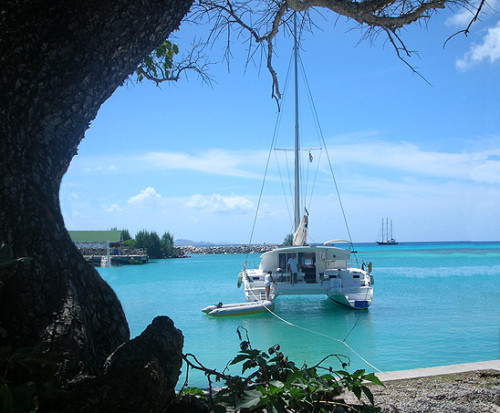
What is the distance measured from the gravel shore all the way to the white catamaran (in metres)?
13.2

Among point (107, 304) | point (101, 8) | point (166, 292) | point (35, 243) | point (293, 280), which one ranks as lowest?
point (166, 292)

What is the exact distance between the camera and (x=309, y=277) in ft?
59.4

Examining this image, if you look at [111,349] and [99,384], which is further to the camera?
[111,349]

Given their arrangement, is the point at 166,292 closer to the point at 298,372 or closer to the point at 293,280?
the point at 293,280

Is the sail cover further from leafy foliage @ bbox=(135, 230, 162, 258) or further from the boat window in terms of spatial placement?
leafy foliage @ bbox=(135, 230, 162, 258)

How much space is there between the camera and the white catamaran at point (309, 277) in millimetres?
16547

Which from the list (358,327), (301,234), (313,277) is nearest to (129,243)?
(301,234)

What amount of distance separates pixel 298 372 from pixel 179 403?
55 cm

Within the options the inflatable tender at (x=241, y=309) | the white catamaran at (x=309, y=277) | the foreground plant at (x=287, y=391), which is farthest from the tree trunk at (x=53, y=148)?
the white catamaran at (x=309, y=277)

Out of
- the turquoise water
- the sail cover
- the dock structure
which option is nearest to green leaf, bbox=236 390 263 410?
the turquoise water

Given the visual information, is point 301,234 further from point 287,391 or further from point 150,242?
point 150,242

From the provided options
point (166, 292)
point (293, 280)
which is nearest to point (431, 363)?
point (293, 280)

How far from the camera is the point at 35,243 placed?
1.93m

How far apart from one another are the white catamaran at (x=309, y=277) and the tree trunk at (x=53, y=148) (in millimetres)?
14367
